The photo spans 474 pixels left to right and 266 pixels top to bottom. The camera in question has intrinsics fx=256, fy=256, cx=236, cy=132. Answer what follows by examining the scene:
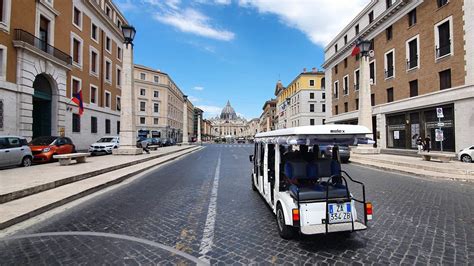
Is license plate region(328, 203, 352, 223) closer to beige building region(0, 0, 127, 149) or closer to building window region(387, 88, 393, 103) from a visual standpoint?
beige building region(0, 0, 127, 149)

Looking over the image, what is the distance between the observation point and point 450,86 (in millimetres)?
20234

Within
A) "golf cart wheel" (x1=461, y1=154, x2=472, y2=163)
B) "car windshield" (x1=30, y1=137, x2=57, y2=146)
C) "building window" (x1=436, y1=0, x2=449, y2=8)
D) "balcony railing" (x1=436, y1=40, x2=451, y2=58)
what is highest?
"building window" (x1=436, y1=0, x2=449, y2=8)

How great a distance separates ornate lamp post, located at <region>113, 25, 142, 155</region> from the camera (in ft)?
63.9

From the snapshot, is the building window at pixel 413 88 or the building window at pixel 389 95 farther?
the building window at pixel 389 95

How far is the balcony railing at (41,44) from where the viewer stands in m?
17.8

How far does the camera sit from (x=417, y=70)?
23.7 m

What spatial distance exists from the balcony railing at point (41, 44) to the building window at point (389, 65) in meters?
32.6

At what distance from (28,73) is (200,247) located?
71.0ft

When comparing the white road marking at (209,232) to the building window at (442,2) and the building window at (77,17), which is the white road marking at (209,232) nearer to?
the building window at (442,2)

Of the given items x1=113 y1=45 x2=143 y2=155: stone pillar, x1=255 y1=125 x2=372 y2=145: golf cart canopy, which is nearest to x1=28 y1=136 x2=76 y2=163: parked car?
x1=113 y1=45 x2=143 y2=155: stone pillar

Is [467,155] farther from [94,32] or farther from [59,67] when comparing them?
[94,32]

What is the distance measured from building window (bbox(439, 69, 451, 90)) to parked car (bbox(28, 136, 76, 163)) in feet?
93.7

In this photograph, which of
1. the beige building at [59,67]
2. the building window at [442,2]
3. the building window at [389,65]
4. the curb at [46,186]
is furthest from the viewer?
the building window at [389,65]

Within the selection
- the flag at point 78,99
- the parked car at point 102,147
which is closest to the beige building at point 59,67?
the flag at point 78,99
